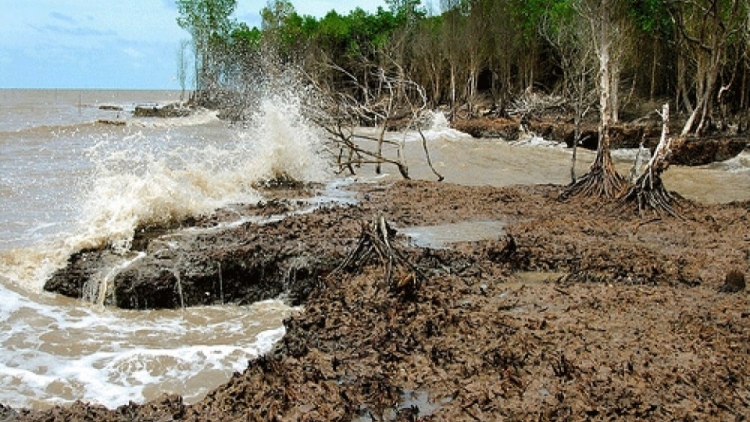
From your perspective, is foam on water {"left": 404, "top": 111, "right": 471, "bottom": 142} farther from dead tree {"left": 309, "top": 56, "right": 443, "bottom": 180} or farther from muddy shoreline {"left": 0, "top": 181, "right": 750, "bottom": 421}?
muddy shoreline {"left": 0, "top": 181, "right": 750, "bottom": 421}

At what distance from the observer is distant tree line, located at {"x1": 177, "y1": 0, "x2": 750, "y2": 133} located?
24.0 metres

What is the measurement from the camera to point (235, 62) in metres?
57.7

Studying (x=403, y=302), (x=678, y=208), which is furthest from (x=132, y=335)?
(x=678, y=208)

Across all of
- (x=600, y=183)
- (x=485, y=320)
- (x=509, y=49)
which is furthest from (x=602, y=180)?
(x=509, y=49)

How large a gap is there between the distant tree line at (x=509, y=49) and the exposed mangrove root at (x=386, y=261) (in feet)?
25.0

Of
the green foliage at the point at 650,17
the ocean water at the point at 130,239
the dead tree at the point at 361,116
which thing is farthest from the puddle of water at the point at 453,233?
the green foliage at the point at 650,17

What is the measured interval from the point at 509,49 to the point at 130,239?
34820mm

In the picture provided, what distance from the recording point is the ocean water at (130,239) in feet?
18.5

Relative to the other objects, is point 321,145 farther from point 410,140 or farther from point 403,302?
point 410,140

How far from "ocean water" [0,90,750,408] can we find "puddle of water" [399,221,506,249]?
Result: 229cm

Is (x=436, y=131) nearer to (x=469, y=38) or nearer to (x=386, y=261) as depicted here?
(x=469, y=38)

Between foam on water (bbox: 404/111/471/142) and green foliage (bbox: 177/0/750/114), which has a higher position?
green foliage (bbox: 177/0/750/114)

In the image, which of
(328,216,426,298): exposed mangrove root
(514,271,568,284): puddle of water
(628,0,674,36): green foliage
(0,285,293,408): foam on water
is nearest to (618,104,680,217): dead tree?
(514,271,568,284): puddle of water

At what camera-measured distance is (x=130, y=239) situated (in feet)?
28.6
